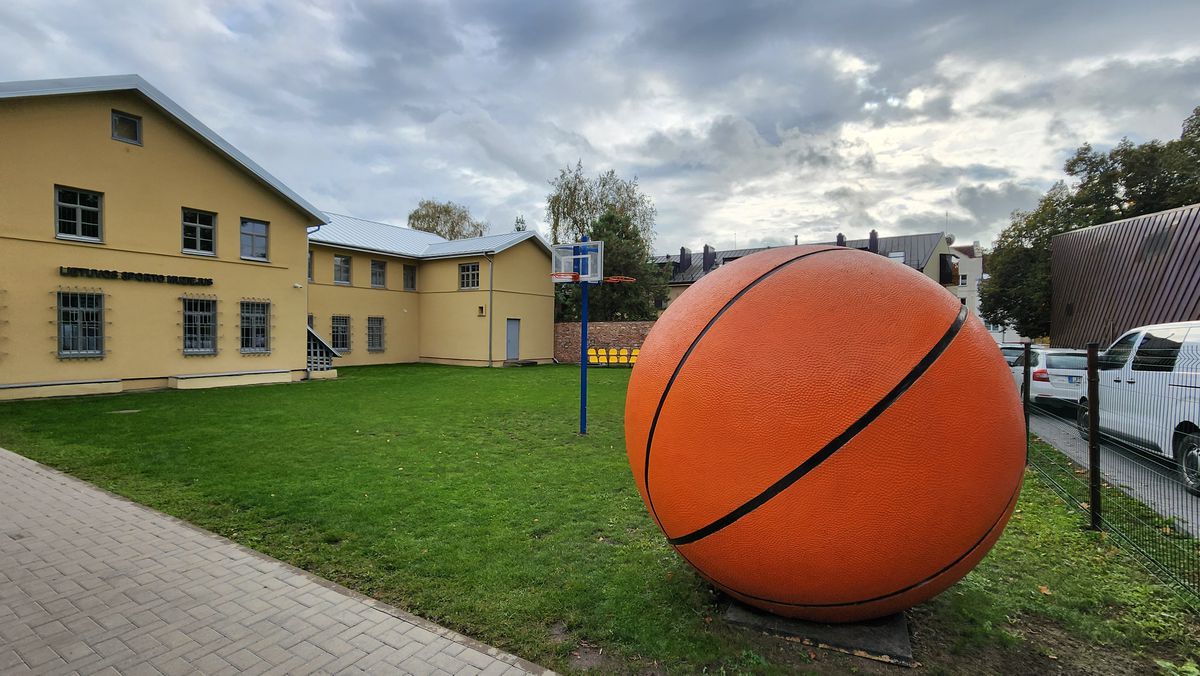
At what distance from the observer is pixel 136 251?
15734mm

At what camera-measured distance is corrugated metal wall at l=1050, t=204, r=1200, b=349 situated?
57.1ft

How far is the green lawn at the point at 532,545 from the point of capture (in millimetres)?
3229

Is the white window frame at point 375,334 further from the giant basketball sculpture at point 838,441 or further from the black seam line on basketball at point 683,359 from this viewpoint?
the giant basketball sculpture at point 838,441

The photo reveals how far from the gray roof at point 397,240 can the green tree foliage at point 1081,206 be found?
24.6 metres

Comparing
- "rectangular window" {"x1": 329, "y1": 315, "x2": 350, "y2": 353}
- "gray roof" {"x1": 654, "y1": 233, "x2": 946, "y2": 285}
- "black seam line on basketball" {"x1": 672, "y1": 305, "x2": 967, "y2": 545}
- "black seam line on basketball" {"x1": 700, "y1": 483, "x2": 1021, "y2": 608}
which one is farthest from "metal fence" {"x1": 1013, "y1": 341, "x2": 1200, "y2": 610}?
"gray roof" {"x1": 654, "y1": 233, "x2": 946, "y2": 285}

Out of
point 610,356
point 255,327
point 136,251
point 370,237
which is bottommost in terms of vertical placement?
point 610,356

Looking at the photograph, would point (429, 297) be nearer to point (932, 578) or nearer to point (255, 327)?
point (255, 327)

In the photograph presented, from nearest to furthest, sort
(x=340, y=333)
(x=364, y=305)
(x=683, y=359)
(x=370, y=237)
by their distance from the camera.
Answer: (x=683, y=359) → (x=340, y=333) → (x=364, y=305) → (x=370, y=237)

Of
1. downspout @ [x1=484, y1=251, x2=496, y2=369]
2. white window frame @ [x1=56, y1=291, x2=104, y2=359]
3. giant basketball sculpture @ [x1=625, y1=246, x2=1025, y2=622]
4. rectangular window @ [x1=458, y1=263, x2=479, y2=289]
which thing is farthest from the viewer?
rectangular window @ [x1=458, y1=263, x2=479, y2=289]

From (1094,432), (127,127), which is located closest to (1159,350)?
(1094,432)

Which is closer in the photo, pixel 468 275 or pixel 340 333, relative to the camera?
pixel 340 333

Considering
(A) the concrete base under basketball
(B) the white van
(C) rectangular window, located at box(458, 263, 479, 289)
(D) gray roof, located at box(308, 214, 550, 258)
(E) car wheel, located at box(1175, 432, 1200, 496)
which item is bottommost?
(A) the concrete base under basketball

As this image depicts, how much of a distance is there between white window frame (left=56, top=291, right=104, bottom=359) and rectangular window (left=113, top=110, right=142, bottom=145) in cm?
460

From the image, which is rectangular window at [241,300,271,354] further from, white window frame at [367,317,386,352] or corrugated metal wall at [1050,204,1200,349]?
corrugated metal wall at [1050,204,1200,349]
